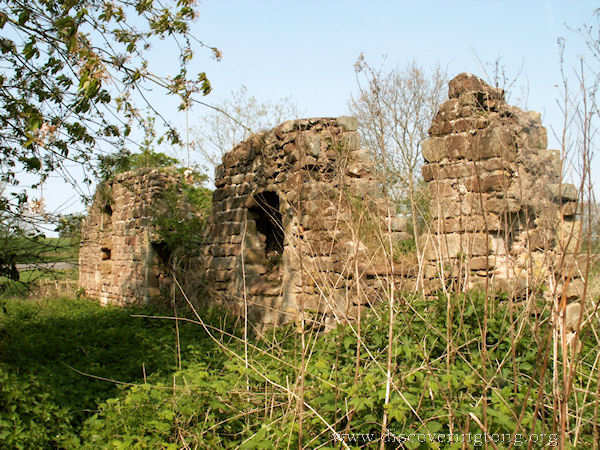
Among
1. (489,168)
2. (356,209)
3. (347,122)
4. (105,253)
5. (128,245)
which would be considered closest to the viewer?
(489,168)

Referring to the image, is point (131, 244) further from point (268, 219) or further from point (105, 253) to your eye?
point (268, 219)

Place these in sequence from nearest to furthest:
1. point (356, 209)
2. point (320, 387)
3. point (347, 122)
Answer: point (320, 387), point (356, 209), point (347, 122)

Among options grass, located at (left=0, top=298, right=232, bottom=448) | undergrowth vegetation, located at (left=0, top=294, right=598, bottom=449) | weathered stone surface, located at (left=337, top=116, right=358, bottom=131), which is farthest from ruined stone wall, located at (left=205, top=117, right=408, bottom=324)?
undergrowth vegetation, located at (left=0, top=294, right=598, bottom=449)

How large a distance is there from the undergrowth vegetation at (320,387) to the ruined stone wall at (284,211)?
48.0 inches

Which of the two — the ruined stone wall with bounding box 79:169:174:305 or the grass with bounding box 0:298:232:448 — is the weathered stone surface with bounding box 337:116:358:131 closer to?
the grass with bounding box 0:298:232:448

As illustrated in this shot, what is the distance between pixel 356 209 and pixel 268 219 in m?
2.04

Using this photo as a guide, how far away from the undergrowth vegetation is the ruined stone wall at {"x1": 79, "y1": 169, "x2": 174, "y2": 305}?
3391mm

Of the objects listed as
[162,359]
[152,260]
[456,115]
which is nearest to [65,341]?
[162,359]

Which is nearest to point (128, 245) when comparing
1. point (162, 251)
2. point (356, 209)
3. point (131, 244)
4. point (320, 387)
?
point (131, 244)

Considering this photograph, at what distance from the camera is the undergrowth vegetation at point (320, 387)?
82.2 inches

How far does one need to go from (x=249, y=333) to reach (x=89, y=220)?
753 cm

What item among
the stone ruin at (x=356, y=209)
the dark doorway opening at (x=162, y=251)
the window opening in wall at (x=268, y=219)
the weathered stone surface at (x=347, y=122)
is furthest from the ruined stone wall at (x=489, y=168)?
the dark doorway opening at (x=162, y=251)

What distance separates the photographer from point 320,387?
258 cm

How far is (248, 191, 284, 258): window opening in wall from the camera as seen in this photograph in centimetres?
696
